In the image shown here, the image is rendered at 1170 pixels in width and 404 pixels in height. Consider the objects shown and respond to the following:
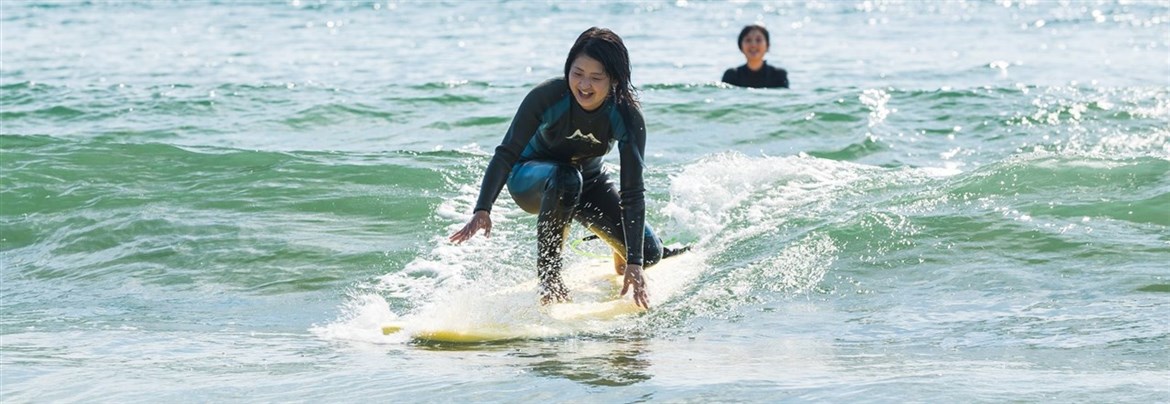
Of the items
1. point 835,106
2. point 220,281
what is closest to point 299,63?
point 835,106

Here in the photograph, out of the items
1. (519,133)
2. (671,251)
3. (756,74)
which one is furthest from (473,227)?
(756,74)

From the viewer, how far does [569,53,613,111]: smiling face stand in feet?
18.2

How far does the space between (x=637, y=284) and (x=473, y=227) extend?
0.66 metres

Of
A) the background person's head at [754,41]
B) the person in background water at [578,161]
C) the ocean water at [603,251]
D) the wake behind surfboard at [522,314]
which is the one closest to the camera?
the ocean water at [603,251]

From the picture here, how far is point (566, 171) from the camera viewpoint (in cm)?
592

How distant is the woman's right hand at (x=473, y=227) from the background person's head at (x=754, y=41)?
7921 mm

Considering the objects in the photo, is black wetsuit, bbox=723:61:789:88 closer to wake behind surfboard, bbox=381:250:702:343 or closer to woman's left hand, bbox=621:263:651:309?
wake behind surfboard, bbox=381:250:702:343

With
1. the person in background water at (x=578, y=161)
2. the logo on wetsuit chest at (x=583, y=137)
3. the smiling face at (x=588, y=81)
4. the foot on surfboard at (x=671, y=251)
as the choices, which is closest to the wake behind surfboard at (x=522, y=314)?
the person in background water at (x=578, y=161)

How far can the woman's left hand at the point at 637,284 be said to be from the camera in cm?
549

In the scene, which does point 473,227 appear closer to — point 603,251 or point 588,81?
point 588,81

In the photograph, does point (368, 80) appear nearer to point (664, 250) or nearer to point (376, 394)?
point (664, 250)

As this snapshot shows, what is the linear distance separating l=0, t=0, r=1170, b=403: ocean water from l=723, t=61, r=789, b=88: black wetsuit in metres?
0.12

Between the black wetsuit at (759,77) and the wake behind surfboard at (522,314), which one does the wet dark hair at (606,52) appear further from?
the black wetsuit at (759,77)

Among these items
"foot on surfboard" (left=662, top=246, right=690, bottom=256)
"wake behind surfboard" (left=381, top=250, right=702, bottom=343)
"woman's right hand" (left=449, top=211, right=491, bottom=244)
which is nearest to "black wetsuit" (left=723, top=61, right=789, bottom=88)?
"foot on surfboard" (left=662, top=246, right=690, bottom=256)
